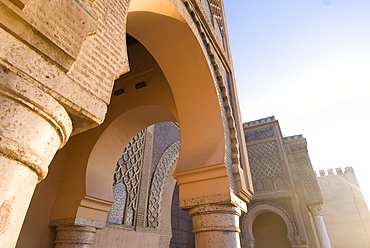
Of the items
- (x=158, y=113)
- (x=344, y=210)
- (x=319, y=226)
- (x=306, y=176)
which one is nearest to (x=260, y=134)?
(x=306, y=176)

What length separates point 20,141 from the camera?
28.1 inches

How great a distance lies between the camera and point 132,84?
3576mm

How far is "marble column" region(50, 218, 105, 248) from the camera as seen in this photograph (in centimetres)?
265

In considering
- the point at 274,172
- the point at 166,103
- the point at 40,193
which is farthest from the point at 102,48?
the point at 274,172

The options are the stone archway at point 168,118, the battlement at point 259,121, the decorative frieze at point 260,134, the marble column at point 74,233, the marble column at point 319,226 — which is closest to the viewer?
the stone archway at point 168,118

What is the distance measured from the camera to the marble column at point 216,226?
202 centimetres

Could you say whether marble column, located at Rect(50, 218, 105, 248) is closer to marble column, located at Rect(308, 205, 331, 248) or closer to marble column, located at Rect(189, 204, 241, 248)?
marble column, located at Rect(189, 204, 241, 248)

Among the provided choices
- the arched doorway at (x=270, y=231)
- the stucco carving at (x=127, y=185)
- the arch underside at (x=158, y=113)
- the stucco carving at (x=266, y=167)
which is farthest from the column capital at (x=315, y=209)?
the arch underside at (x=158, y=113)

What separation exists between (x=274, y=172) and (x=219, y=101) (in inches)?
258

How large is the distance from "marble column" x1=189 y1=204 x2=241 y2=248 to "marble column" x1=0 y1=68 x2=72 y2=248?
1632 mm

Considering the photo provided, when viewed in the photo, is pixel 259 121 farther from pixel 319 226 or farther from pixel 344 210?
pixel 344 210

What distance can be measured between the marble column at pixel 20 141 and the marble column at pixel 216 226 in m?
1.63

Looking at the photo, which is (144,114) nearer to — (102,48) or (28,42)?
(102,48)

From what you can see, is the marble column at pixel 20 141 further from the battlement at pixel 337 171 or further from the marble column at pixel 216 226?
the battlement at pixel 337 171
